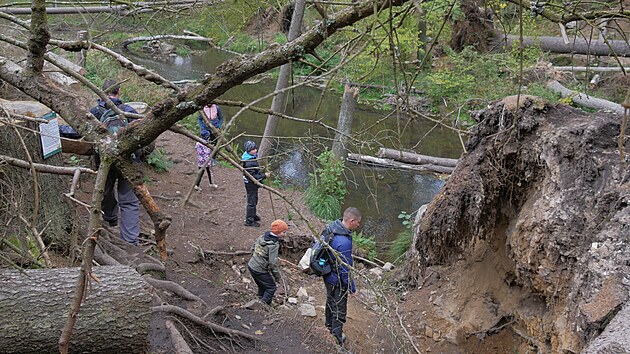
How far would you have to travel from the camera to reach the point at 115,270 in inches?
163

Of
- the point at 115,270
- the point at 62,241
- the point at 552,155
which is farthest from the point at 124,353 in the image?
the point at 552,155

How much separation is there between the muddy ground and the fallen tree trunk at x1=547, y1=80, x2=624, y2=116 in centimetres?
607

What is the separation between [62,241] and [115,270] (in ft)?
6.65

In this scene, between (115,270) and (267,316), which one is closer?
(115,270)

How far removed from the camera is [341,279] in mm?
6086

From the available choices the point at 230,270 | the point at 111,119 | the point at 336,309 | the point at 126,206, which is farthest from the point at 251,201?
the point at 111,119

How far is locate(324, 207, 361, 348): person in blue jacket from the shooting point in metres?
5.85

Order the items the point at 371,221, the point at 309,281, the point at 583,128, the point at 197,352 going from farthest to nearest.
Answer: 1. the point at 371,221
2. the point at 309,281
3. the point at 583,128
4. the point at 197,352

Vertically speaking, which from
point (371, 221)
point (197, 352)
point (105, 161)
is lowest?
point (371, 221)

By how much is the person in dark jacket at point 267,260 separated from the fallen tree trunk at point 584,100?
746 cm

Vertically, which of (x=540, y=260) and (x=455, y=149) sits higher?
(x=540, y=260)

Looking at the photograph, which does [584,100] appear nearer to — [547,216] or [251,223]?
[251,223]

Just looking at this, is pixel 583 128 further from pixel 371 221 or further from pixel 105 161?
pixel 371 221

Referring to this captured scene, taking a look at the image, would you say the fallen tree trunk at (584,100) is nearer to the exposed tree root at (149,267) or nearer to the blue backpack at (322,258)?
the blue backpack at (322,258)
